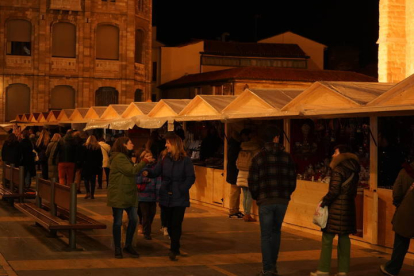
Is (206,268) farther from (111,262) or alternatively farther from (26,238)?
(26,238)

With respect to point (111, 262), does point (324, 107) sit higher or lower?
higher

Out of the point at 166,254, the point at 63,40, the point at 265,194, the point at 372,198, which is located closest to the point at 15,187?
the point at 166,254

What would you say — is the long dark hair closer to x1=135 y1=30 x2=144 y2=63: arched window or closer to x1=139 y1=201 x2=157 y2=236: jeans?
x1=139 y1=201 x2=157 y2=236: jeans

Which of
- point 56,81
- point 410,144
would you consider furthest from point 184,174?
point 56,81

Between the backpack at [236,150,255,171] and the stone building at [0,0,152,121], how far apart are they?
118 ft

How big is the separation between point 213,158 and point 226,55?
39.8 m

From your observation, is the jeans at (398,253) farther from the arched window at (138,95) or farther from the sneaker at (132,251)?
the arched window at (138,95)

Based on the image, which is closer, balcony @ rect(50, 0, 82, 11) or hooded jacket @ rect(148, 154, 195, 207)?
hooded jacket @ rect(148, 154, 195, 207)

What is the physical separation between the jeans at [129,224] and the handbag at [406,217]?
3.79 m

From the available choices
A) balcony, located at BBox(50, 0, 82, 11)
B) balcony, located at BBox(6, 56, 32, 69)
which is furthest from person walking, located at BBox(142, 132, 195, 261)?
balcony, located at BBox(50, 0, 82, 11)

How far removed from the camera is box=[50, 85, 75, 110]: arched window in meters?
49.8

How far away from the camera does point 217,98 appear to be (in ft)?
59.0

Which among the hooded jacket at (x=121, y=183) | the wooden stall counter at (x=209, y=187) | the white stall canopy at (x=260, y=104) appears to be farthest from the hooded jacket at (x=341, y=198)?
the wooden stall counter at (x=209, y=187)

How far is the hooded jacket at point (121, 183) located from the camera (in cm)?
1030
